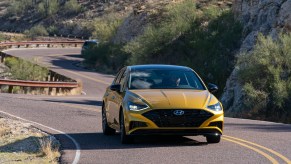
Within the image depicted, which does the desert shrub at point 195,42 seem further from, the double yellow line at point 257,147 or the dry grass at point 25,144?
the double yellow line at point 257,147

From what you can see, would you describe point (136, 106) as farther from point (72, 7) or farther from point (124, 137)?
point (72, 7)

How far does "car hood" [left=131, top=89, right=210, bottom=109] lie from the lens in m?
13.7

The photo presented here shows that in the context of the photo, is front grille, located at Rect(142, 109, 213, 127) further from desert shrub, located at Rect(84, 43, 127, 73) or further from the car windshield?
→ desert shrub, located at Rect(84, 43, 127, 73)

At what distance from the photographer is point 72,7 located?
125m

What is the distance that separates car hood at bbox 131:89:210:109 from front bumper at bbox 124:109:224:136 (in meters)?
0.25

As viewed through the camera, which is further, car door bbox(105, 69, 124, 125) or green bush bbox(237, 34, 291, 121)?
green bush bbox(237, 34, 291, 121)

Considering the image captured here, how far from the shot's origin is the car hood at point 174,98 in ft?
44.9

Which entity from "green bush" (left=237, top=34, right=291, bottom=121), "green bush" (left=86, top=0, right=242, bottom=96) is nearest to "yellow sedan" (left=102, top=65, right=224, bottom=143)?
"green bush" (left=237, top=34, right=291, bottom=121)

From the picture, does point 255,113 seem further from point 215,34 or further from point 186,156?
point 215,34

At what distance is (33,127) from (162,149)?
647cm

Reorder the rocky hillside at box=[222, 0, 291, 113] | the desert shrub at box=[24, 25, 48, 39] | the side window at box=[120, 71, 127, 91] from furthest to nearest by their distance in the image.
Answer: the desert shrub at box=[24, 25, 48, 39] → the rocky hillside at box=[222, 0, 291, 113] → the side window at box=[120, 71, 127, 91]

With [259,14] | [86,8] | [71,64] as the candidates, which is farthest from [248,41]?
[86,8]

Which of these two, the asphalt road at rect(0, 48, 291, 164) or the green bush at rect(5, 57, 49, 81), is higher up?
the asphalt road at rect(0, 48, 291, 164)

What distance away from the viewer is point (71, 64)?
6756 centimetres
